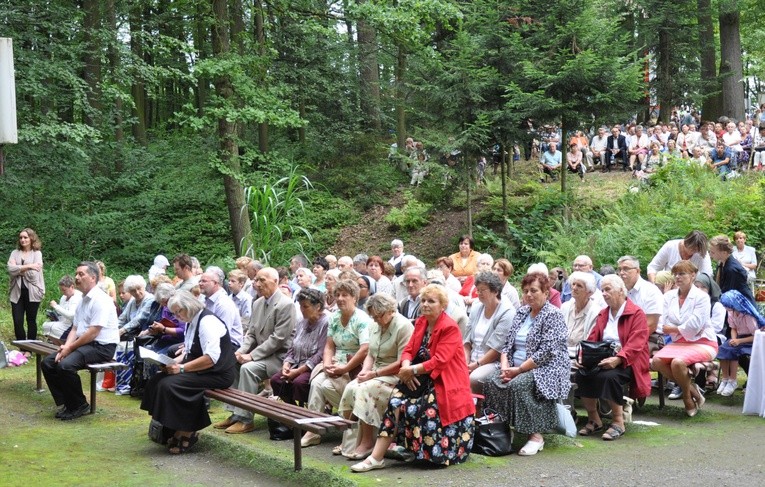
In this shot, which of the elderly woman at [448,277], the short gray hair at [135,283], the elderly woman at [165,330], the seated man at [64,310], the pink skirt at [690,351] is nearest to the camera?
the pink skirt at [690,351]

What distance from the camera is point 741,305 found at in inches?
332

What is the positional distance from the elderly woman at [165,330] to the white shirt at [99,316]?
16.4 inches

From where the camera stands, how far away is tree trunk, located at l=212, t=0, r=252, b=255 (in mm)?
16500

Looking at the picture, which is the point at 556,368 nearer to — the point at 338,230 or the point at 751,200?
the point at 751,200

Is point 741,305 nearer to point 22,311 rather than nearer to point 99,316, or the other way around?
point 99,316

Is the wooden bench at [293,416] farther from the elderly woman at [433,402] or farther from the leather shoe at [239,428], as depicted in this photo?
the leather shoe at [239,428]

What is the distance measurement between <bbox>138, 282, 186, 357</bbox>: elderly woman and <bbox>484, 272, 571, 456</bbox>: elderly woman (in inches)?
146

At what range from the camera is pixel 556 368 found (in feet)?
22.8

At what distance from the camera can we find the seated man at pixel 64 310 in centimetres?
1048

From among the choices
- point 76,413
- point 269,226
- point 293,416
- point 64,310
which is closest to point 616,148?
point 269,226

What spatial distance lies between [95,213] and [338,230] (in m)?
5.33

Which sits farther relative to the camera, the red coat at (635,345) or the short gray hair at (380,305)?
the red coat at (635,345)

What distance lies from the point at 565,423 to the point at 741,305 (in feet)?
8.04

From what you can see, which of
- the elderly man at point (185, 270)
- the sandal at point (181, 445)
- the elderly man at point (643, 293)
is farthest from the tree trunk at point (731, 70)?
the sandal at point (181, 445)
